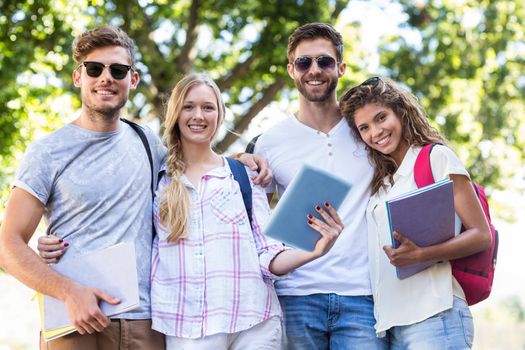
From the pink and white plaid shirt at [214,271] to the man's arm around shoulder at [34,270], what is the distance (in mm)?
331

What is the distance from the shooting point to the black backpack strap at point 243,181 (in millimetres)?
3480

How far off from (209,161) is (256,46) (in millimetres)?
7180

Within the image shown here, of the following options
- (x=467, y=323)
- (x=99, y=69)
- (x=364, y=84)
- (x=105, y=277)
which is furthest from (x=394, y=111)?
(x=105, y=277)

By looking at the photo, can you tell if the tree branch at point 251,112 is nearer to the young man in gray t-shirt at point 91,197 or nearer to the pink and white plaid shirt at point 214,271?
the young man in gray t-shirt at point 91,197

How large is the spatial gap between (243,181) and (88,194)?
83 cm

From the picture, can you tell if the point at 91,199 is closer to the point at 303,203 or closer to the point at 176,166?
the point at 176,166

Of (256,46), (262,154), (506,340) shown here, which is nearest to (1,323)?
(256,46)

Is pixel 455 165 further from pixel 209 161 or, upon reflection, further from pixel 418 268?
pixel 209 161

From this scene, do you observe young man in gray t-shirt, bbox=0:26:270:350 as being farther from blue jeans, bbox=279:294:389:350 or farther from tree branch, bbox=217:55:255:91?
tree branch, bbox=217:55:255:91

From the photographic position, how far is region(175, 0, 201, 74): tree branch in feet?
35.4

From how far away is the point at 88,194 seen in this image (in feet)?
10.9

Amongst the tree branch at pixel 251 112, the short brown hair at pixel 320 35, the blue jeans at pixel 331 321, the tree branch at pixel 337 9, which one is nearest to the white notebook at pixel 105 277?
the blue jeans at pixel 331 321

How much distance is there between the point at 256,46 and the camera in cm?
1052

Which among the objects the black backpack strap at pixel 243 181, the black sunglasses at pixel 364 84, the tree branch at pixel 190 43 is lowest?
the black backpack strap at pixel 243 181
